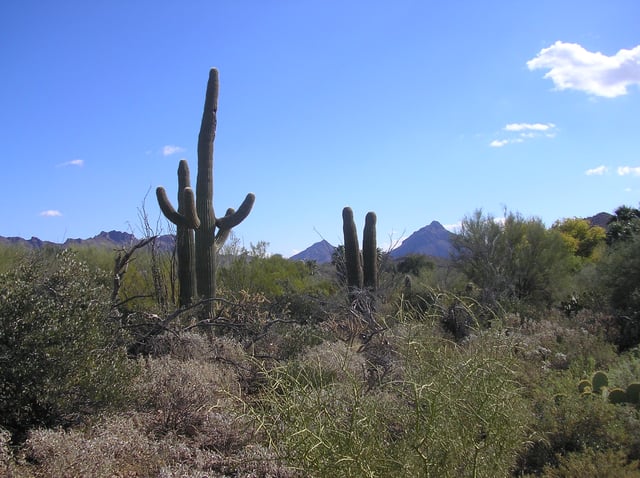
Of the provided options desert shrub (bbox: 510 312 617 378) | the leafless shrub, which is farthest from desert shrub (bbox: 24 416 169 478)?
desert shrub (bbox: 510 312 617 378)

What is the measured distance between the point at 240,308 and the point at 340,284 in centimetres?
713

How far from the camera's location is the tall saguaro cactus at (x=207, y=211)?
39.8 ft

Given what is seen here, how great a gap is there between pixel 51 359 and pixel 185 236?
23.9 ft

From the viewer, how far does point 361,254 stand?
1694cm

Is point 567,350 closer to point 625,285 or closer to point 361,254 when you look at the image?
point 625,285

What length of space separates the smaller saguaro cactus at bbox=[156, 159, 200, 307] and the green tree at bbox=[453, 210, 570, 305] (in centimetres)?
871

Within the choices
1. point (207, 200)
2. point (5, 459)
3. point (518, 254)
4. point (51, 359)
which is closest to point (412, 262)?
point (518, 254)

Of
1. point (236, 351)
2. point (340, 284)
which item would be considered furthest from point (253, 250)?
point (236, 351)

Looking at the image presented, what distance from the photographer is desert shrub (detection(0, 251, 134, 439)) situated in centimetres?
492

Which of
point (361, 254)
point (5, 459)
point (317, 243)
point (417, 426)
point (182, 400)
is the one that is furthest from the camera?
point (317, 243)

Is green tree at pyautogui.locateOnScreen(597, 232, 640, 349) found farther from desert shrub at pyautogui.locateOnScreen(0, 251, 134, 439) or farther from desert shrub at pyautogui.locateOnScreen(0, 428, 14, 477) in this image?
desert shrub at pyautogui.locateOnScreen(0, 428, 14, 477)

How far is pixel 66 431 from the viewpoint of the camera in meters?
5.21

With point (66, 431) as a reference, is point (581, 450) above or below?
below

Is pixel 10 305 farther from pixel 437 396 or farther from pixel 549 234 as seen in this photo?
pixel 549 234
